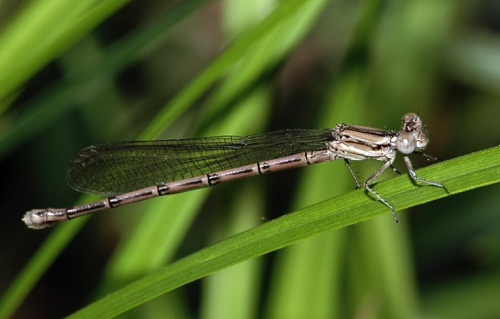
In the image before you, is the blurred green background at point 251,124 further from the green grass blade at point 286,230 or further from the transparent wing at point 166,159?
the green grass blade at point 286,230

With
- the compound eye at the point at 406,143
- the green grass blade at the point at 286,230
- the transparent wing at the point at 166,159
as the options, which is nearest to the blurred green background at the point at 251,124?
the transparent wing at the point at 166,159

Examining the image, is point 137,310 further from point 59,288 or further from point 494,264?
point 494,264

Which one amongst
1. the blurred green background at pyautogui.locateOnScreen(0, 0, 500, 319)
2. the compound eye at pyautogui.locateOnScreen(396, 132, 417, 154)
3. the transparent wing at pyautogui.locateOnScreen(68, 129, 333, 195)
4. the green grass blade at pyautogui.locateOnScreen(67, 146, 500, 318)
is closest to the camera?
the green grass blade at pyautogui.locateOnScreen(67, 146, 500, 318)

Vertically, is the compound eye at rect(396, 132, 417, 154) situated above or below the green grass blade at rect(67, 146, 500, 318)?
above

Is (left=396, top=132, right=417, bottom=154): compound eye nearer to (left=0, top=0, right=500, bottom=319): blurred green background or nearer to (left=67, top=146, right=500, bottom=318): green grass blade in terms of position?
(left=0, top=0, right=500, bottom=319): blurred green background

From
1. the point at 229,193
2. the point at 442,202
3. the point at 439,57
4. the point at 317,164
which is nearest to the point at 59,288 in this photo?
the point at 229,193

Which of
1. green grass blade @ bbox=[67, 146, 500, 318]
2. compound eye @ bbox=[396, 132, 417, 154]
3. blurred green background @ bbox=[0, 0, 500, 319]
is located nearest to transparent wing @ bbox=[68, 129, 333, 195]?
blurred green background @ bbox=[0, 0, 500, 319]
